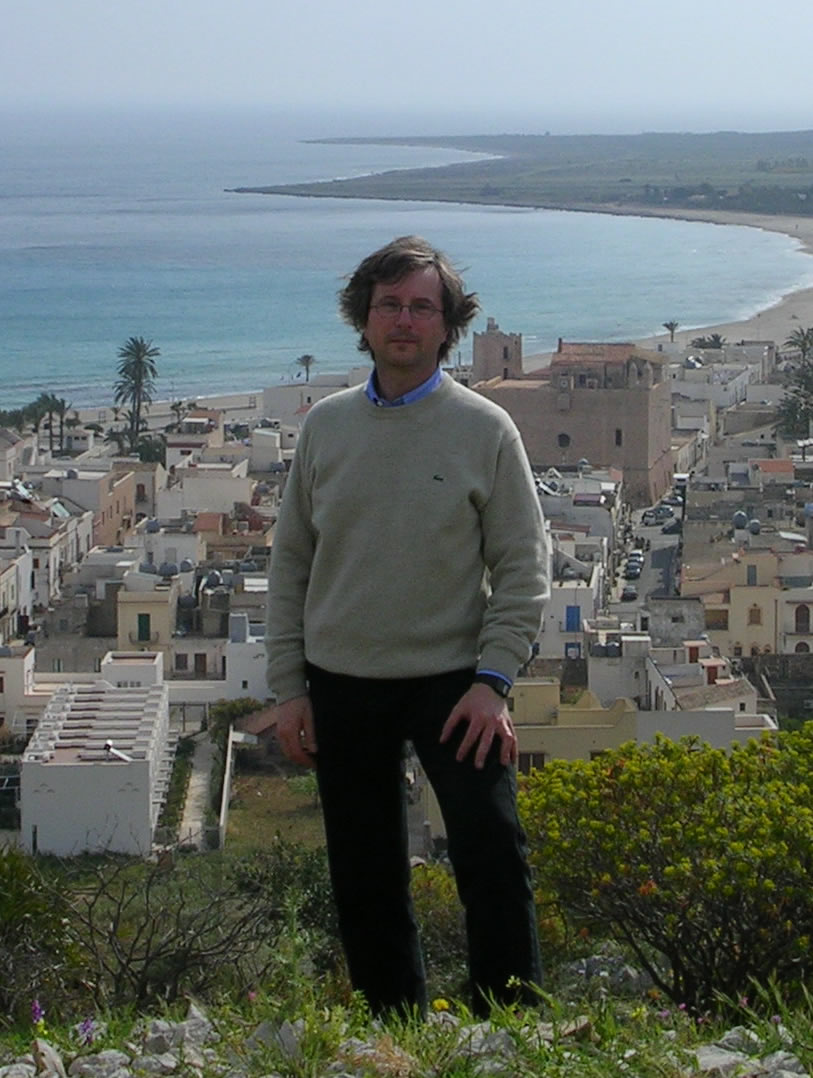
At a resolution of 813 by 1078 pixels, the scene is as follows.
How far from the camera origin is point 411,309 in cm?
375

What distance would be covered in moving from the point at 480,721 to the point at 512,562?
283mm

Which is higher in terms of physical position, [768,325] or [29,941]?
[29,941]

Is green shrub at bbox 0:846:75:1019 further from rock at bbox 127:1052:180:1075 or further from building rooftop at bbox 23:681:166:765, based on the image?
A: building rooftop at bbox 23:681:166:765

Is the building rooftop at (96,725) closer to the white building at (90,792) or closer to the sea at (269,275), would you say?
the white building at (90,792)

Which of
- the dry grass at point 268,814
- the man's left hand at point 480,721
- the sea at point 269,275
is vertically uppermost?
the man's left hand at point 480,721

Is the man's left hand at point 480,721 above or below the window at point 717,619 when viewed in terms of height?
above

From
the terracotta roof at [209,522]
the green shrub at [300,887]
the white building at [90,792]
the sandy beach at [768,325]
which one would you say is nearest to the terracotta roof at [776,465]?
the terracotta roof at [209,522]

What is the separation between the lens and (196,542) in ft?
73.5

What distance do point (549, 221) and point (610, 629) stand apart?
9798cm

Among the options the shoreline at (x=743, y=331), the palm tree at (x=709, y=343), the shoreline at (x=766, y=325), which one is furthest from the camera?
the shoreline at (x=766, y=325)

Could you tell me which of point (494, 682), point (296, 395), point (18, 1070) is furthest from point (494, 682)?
point (296, 395)

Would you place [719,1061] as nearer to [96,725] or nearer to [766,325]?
[96,725]

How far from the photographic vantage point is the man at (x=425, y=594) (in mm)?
3701

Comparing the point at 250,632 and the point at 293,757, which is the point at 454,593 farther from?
the point at 250,632
